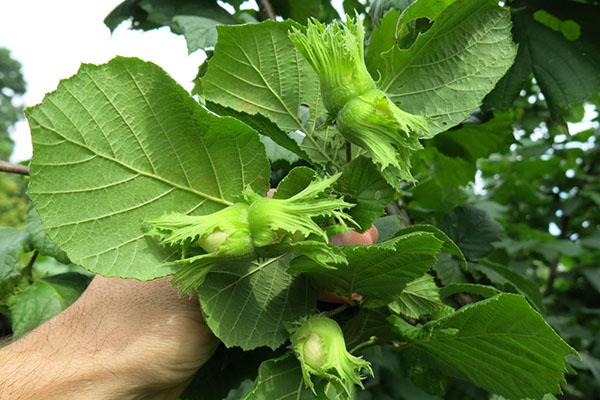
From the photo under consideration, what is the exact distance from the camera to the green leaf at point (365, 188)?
0.90m

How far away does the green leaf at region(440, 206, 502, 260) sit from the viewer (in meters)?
1.77

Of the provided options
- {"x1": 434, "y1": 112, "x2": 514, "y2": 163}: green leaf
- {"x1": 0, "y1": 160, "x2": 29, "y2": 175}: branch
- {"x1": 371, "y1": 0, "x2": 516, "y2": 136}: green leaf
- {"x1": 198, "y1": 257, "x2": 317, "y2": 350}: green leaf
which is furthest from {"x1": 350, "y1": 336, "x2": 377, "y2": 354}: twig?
{"x1": 434, "y1": 112, "x2": 514, "y2": 163}: green leaf

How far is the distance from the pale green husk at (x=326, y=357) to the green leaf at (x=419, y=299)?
0.20 m

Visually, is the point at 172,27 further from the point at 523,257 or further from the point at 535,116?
the point at 523,257

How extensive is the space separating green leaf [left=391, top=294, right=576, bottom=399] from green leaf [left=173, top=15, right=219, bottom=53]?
2.70 feet

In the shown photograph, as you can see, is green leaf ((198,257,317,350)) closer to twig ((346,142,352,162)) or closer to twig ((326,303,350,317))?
twig ((326,303,350,317))

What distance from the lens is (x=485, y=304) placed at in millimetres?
887

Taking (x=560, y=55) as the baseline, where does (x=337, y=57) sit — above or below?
above

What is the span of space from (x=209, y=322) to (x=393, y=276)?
27cm

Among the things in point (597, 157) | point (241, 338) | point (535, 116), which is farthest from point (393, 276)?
point (597, 157)

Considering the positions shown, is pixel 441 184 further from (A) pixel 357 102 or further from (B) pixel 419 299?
(A) pixel 357 102

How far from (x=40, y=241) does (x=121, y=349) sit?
1.64 feet

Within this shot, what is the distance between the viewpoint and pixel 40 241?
1.40 m

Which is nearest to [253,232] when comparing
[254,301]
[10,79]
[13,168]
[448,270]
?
[254,301]
